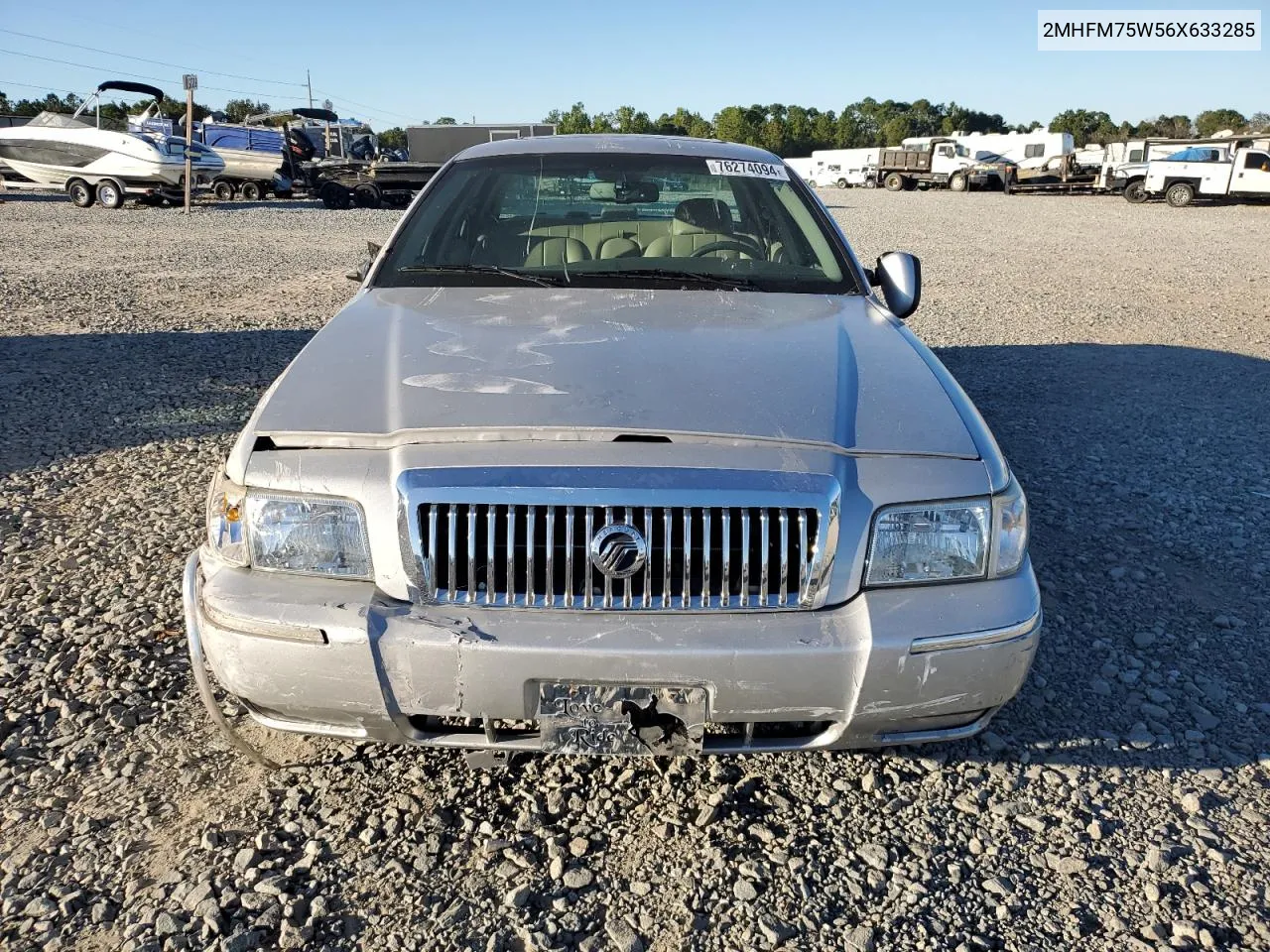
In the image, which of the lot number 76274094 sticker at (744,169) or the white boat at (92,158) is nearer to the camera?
the lot number 76274094 sticker at (744,169)

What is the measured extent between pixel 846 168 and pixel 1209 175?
20146 mm

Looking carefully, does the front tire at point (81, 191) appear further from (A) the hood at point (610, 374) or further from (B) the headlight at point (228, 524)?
(B) the headlight at point (228, 524)

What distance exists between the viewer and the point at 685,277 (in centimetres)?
322

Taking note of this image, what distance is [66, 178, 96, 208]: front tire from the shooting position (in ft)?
69.8

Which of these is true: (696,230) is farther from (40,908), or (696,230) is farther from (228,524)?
(40,908)

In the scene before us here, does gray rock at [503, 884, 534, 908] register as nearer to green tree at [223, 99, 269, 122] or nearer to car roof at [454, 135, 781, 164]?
car roof at [454, 135, 781, 164]

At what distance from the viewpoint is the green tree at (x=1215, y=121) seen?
6999 centimetres

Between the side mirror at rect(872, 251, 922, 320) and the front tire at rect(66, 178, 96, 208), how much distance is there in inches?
913

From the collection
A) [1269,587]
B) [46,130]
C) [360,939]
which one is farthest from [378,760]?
[46,130]

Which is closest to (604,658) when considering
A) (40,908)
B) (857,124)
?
(40,908)

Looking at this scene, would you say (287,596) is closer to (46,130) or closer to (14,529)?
(14,529)

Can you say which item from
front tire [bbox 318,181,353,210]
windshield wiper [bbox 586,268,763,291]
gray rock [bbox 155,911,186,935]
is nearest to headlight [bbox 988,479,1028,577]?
windshield wiper [bbox 586,268,763,291]

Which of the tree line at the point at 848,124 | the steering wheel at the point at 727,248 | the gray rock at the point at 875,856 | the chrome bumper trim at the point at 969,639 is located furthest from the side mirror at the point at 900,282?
the tree line at the point at 848,124

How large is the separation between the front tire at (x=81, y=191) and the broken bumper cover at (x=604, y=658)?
23641 mm
